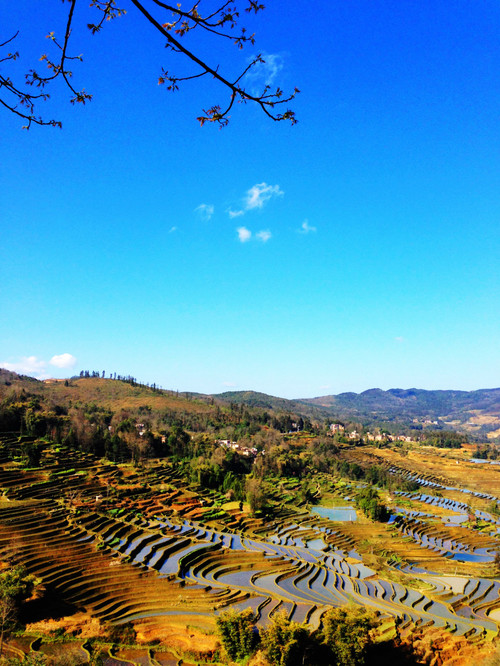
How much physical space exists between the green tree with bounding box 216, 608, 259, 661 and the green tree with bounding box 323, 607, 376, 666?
9.30ft

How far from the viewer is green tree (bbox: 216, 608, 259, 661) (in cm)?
1392

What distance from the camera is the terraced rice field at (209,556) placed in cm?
2048

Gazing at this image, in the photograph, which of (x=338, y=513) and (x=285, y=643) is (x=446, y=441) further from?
(x=285, y=643)

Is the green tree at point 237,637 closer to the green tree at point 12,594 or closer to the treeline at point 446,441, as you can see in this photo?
the green tree at point 12,594

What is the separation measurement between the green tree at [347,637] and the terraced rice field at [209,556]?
5.07m

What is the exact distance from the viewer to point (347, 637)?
44.6ft

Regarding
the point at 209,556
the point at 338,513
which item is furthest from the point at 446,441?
the point at 209,556

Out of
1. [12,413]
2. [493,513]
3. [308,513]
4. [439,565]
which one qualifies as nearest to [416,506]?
[493,513]

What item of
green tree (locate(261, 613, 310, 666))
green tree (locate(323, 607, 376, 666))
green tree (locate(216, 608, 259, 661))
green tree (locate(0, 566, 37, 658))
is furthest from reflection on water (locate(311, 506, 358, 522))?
green tree (locate(0, 566, 37, 658))

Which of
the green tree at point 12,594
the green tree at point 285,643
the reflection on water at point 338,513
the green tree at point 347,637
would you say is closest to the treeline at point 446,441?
the reflection on water at point 338,513

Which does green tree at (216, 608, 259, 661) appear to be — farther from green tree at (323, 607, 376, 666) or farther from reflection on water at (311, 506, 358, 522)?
reflection on water at (311, 506, 358, 522)

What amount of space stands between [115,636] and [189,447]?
46106 mm

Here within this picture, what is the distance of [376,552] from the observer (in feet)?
106

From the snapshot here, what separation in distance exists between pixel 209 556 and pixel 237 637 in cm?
1437
